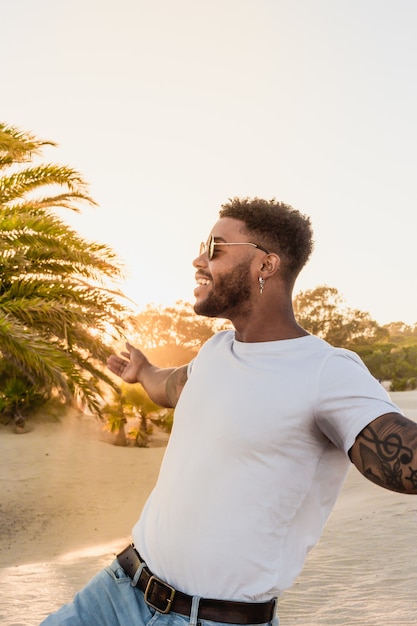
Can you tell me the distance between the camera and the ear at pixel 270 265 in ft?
7.08

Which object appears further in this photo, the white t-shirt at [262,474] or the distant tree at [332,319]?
the distant tree at [332,319]

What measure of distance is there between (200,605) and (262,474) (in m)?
0.36

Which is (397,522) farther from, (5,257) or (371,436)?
(371,436)

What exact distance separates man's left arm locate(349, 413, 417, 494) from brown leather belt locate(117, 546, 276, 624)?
1.54ft

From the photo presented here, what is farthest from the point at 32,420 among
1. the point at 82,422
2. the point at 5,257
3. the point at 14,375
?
the point at 5,257

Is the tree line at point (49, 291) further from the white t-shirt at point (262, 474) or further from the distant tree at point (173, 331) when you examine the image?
the distant tree at point (173, 331)

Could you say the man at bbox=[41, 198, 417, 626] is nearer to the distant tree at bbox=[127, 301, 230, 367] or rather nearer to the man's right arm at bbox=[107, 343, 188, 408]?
the man's right arm at bbox=[107, 343, 188, 408]

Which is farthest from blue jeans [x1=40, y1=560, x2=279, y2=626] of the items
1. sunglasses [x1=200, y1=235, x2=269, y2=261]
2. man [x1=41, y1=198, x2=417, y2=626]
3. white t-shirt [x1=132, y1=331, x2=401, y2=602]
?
sunglasses [x1=200, y1=235, x2=269, y2=261]

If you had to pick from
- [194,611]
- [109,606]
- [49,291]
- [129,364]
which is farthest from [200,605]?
[49,291]

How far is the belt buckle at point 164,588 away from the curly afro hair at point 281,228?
3.02 ft

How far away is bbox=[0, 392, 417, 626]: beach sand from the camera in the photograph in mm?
7184

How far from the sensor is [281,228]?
2191 mm

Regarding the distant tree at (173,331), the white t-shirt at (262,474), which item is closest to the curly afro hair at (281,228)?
the white t-shirt at (262,474)

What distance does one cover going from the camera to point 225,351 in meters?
2.15
